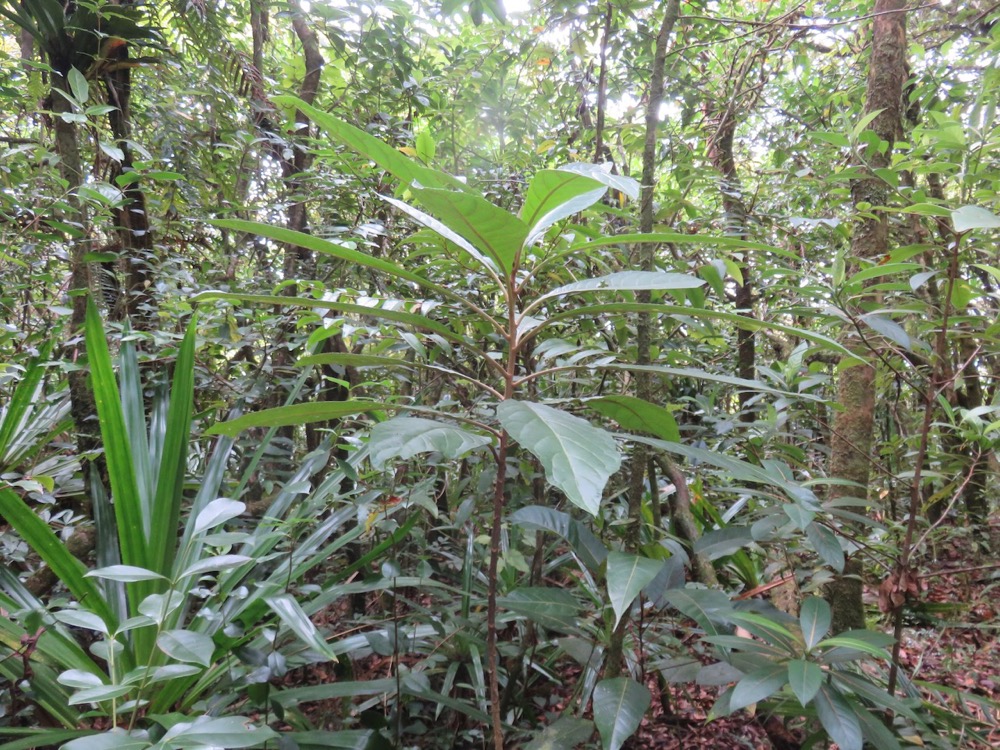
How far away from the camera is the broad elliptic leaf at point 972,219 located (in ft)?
2.68

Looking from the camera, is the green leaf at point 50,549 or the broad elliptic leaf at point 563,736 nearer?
the broad elliptic leaf at point 563,736

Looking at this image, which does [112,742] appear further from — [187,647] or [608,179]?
[608,179]

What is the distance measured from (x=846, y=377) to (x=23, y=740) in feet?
6.24

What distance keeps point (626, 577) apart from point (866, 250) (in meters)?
1.24

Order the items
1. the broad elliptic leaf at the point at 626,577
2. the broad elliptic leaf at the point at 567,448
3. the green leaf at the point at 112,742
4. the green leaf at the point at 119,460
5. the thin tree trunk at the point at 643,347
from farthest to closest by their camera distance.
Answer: the green leaf at the point at 119,460, the thin tree trunk at the point at 643,347, the broad elliptic leaf at the point at 626,577, the green leaf at the point at 112,742, the broad elliptic leaf at the point at 567,448

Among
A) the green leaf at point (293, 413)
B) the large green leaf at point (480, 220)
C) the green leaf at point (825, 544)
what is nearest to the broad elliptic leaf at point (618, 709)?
the green leaf at point (825, 544)

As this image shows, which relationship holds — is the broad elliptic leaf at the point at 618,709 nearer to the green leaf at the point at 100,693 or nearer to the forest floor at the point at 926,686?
the forest floor at the point at 926,686

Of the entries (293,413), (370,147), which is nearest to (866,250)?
(370,147)

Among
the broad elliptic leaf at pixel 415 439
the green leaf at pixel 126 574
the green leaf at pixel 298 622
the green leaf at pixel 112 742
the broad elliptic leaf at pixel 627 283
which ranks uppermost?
the broad elliptic leaf at pixel 627 283

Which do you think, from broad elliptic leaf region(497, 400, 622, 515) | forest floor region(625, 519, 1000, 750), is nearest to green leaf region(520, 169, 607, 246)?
broad elliptic leaf region(497, 400, 622, 515)

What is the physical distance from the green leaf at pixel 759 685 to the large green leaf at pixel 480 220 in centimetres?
70

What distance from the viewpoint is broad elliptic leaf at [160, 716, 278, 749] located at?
67 cm

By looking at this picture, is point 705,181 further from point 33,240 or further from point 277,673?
point 33,240

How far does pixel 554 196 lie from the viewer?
0.75m
